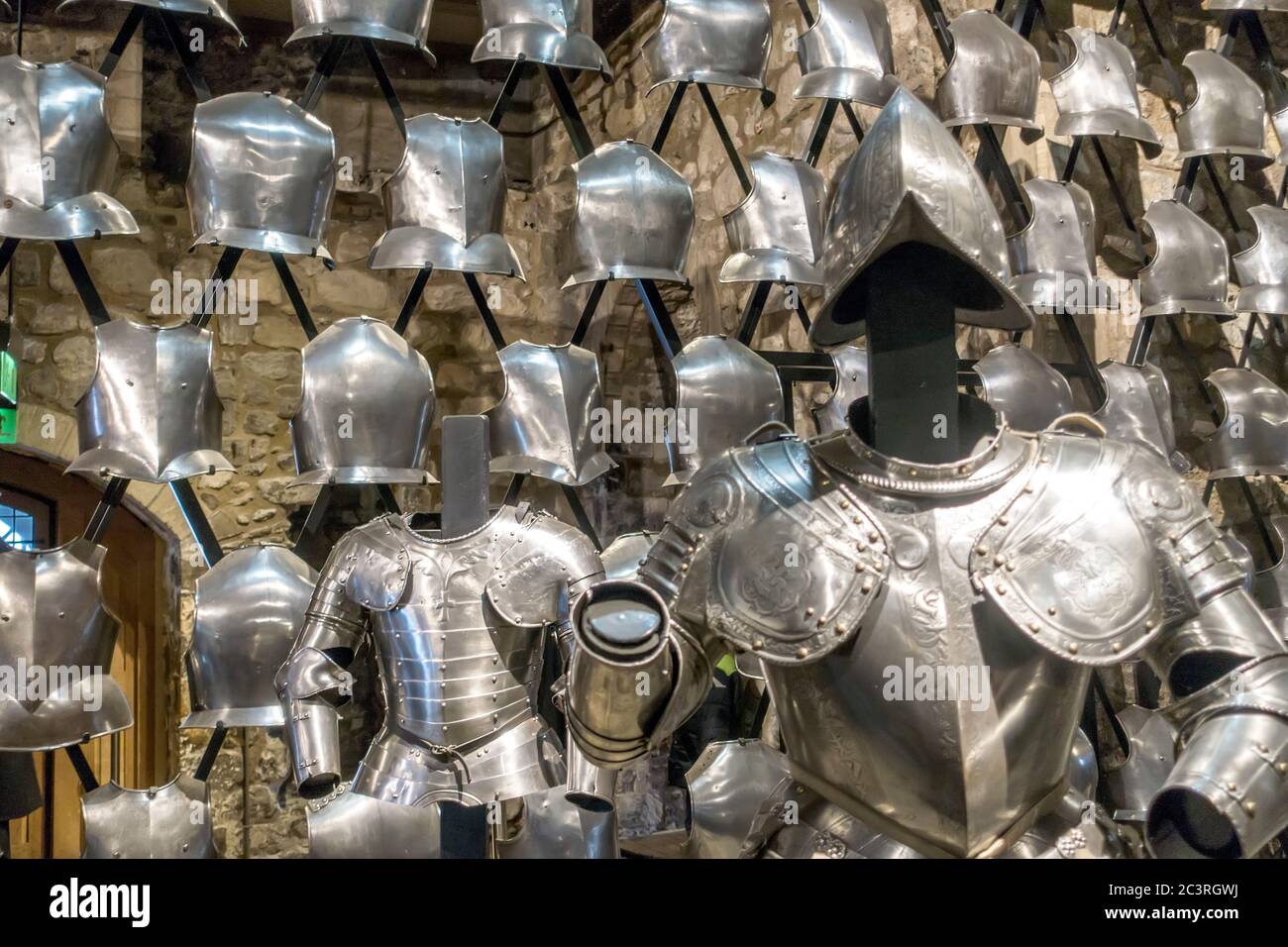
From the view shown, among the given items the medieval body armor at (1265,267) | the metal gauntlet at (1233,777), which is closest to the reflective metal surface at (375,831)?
the metal gauntlet at (1233,777)

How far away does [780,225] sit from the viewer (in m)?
3.54

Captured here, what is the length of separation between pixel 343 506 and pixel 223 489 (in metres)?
0.41

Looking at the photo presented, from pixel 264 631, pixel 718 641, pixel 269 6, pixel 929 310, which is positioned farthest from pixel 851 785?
pixel 269 6

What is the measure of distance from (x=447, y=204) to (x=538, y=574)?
0.91 meters

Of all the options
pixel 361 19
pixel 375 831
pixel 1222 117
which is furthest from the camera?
pixel 1222 117

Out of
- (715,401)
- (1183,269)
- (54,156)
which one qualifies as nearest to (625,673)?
(715,401)

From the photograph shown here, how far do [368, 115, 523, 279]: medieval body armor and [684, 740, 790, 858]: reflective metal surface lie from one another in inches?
48.9

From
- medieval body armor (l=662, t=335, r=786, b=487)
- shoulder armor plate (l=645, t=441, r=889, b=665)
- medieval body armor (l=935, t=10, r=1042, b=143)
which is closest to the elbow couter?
shoulder armor plate (l=645, t=441, r=889, b=665)

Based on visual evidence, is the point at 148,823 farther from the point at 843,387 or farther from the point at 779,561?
the point at 843,387

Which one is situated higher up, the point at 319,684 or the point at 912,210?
the point at 912,210

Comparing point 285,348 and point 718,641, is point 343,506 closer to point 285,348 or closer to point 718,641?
point 285,348

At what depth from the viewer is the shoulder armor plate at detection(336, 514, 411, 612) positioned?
2.98 metres

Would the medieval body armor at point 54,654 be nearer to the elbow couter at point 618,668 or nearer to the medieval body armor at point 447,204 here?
the medieval body armor at point 447,204

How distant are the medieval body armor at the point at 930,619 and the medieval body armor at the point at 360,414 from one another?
4.12 ft
